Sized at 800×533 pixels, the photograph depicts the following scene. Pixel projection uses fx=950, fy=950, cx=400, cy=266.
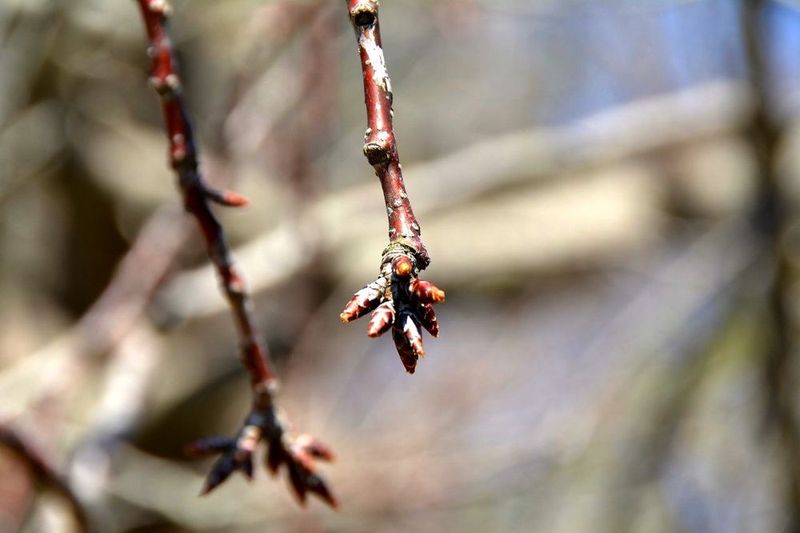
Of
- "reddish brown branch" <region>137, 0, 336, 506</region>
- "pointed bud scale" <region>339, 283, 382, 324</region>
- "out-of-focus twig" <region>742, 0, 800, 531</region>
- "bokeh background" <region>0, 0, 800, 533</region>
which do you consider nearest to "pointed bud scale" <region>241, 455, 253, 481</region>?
"reddish brown branch" <region>137, 0, 336, 506</region>

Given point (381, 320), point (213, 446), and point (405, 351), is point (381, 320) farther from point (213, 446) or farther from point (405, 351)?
point (213, 446)

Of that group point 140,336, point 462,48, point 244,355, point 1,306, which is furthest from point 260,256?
point 462,48

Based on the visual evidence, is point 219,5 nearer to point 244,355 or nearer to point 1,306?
point 1,306

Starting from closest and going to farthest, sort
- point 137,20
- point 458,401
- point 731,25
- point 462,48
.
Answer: point 137,20 < point 731,25 < point 458,401 < point 462,48

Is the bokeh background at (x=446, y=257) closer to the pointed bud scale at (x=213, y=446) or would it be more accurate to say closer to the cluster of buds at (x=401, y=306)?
the pointed bud scale at (x=213, y=446)

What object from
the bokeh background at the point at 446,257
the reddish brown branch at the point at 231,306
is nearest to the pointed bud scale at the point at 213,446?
the reddish brown branch at the point at 231,306
